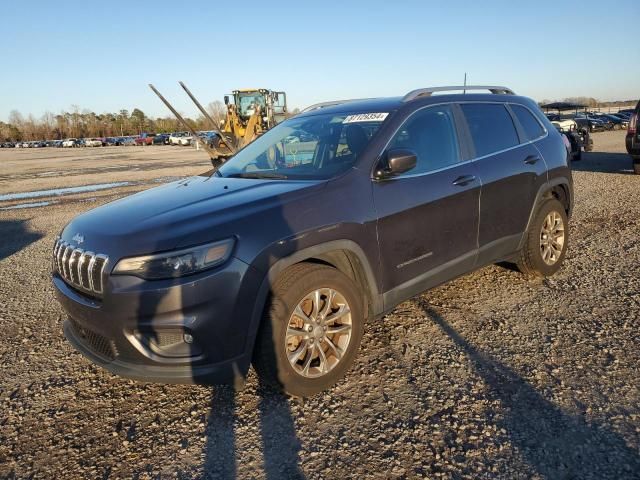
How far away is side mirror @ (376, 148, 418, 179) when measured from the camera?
3.23m

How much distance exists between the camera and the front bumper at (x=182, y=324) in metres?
2.56

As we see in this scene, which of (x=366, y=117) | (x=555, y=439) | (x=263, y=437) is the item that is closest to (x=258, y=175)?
(x=366, y=117)

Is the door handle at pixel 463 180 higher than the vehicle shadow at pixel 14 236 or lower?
higher

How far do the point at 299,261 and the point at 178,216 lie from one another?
2.49 feet

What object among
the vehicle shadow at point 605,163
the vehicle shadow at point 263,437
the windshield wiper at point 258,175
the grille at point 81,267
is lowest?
the vehicle shadow at point 263,437

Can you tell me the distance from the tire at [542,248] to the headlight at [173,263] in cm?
321

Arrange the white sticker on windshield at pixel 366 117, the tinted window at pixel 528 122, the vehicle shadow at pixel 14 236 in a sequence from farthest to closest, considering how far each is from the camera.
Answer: the vehicle shadow at pixel 14 236, the tinted window at pixel 528 122, the white sticker on windshield at pixel 366 117

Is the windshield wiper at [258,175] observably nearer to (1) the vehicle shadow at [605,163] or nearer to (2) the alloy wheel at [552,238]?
(2) the alloy wheel at [552,238]

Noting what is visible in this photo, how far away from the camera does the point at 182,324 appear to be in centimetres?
257

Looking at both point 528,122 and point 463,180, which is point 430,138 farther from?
point 528,122

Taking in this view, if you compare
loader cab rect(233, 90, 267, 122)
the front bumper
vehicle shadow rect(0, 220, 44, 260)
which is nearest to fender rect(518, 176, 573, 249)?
the front bumper

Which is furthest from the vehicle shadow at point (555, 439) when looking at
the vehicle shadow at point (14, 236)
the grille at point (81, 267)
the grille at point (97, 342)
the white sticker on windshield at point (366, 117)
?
the vehicle shadow at point (14, 236)

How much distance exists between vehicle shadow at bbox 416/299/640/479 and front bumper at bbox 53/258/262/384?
1543 millimetres

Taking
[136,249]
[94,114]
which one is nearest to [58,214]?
[136,249]
